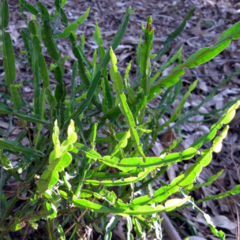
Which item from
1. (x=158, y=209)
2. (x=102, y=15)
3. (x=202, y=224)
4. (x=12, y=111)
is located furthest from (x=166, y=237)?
(x=102, y=15)

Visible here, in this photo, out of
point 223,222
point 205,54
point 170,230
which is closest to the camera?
point 205,54

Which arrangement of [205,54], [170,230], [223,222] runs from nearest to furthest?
[205,54] < [170,230] < [223,222]

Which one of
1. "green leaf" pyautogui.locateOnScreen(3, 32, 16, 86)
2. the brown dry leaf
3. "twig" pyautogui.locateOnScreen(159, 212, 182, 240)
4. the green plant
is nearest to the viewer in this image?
the green plant

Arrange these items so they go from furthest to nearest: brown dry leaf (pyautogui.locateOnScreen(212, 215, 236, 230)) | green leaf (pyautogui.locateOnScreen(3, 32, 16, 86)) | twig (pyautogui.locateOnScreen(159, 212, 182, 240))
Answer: brown dry leaf (pyautogui.locateOnScreen(212, 215, 236, 230)) → twig (pyautogui.locateOnScreen(159, 212, 182, 240)) → green leaf (pyautogui.locateOnScreen(3, 32, 16, 86))

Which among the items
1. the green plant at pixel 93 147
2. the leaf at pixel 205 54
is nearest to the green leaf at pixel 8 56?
the green plant at pixel 93 147

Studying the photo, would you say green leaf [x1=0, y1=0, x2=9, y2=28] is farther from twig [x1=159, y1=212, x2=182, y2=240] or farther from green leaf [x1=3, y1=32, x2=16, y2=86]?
twig [x1=159, y1=212, x2=182, y2=240]

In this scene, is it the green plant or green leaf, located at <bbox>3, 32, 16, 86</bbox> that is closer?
the green plant

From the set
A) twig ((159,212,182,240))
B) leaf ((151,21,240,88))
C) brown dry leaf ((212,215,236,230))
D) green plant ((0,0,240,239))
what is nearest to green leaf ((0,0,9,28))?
green plant ((0,0,240,239))

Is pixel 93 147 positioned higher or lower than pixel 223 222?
higher

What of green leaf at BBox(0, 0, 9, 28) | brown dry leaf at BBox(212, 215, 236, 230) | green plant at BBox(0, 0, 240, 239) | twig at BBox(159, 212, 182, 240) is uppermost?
green leaf at BBox(0, 0, 9, 28)

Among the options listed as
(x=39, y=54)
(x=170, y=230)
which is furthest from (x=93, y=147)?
(x=170, y=230)

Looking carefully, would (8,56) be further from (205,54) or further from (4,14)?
(205,54)
